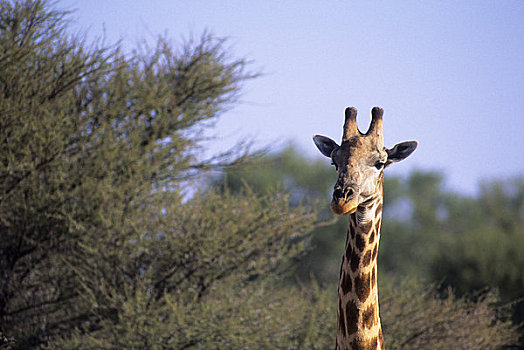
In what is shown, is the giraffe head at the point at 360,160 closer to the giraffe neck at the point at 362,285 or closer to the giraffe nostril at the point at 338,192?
the giraffe nostril at the point at 338,192

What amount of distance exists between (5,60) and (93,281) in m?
3.89

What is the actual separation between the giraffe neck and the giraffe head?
28 centimetres

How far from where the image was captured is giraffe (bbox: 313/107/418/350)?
503 cm

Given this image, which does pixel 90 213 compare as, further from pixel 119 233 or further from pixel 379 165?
pixel 379 165

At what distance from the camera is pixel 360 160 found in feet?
16.1

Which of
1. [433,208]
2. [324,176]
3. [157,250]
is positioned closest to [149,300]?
[157,250]

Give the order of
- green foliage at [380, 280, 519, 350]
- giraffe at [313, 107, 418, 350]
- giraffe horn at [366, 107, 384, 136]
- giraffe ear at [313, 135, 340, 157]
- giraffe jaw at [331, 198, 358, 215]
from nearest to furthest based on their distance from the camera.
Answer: giraffe jaw at [331, 198, 358, 215] → giraffe at [313, 107, 418, 350] → giraffe horn at [366, 107, 384, 136] → giraffe ear at [313, 135, 340, 157] → green foliage at [380, 280, 519, 350]

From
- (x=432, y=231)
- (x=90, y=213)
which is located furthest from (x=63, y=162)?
(x=432, y=231)

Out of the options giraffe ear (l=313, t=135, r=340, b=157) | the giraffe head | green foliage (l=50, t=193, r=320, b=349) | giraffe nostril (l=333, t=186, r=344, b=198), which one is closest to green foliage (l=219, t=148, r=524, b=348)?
green foliage (l=50, t=193, r=320, b=349)

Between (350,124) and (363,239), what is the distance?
2.93ft

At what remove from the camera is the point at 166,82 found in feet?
43.6

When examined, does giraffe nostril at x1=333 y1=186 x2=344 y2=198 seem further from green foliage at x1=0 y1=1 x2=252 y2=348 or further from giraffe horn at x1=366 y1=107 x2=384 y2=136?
green foliage at x1=0 y1=1 x2=252 y2=348

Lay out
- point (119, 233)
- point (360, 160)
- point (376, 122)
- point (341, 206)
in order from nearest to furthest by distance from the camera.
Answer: point (341, 206), point (360, 160), point (376, 122), point (119, 233)

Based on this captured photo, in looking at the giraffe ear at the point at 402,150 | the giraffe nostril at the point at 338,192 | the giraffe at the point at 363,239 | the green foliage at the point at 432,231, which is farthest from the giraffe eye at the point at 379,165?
the green foliage at the point at 432,231
